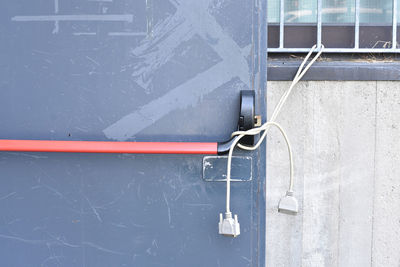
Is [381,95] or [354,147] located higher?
[381,95]

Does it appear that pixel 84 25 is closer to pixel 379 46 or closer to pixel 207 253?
pixel 207 253

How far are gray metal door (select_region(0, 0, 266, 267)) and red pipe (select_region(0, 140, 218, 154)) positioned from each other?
0.04 metres

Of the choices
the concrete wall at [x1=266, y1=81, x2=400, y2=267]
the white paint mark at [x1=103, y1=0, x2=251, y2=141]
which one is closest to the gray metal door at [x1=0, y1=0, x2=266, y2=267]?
the white paint mark at [x1=103, y1=0, x2=251, y2=141]

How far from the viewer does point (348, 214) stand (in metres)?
1.97

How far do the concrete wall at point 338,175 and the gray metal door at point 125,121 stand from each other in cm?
74

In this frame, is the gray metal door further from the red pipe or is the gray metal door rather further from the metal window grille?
the metal window grille

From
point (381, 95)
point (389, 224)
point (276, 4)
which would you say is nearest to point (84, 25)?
point (276, 4)

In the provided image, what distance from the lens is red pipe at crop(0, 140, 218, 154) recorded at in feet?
3.88

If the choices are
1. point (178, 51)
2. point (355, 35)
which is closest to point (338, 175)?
point (355, 35)

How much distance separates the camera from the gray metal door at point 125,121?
3.98 ft

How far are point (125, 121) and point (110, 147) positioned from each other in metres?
0.10

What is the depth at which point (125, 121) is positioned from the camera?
48.8 inches

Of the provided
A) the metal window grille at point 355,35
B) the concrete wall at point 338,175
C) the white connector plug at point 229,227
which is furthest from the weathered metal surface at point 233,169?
the metal window grille at point 355,35

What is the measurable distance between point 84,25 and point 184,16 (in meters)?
0.29
